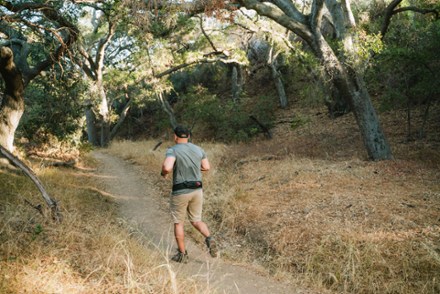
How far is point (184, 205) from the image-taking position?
4977 mm

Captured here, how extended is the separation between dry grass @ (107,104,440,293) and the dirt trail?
14.7 inches

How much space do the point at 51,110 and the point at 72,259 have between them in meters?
7.83

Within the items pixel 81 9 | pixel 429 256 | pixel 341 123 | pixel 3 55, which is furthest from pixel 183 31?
pixel 429 256

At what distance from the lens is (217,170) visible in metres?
12.0

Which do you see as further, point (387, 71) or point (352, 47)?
point (387, 71)

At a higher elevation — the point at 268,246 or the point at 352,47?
the point at 352,47

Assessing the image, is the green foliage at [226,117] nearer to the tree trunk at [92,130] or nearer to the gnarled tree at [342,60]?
the tree trunk at [92,130]

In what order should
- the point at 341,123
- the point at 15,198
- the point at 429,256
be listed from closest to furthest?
the point at 429,256 → the point at 15,198 → the point at 341,123

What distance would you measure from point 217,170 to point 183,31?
9.80 metres

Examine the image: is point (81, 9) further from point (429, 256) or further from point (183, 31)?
point (429, 256)

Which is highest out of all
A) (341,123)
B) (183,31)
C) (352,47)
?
(183,31)

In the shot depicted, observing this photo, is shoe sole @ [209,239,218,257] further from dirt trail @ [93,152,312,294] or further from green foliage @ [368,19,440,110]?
green foliage @ [368,19,440,110]

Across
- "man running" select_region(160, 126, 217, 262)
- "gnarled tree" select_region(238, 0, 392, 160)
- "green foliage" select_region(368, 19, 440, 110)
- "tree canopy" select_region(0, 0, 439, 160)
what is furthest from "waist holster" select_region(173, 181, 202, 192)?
"green foliage" select_region(368, 19, 440, 110)

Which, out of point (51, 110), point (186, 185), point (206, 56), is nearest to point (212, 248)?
point (186, 185)
